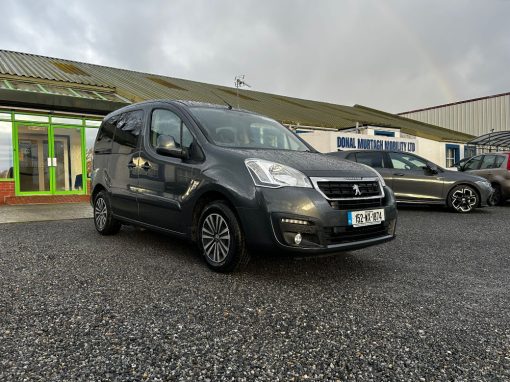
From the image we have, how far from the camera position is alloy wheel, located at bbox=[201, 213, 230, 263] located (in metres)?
3.77

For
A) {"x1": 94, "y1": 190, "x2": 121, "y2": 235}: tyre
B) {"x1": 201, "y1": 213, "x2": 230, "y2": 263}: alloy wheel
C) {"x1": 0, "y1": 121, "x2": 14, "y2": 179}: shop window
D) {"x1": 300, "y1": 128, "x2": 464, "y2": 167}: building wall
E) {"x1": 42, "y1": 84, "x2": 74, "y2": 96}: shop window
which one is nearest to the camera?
{"x1": 201, "y1": 213, "x2": 230, "y2": 263}: alloy wheel

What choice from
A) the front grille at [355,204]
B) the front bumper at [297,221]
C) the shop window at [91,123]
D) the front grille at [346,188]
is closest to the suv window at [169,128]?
the front bumper at [297,221]

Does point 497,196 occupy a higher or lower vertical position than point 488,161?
lower

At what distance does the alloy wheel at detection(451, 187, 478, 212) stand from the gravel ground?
4.78 m

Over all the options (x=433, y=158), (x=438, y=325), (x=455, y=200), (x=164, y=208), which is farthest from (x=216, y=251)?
(x=433, y=158)

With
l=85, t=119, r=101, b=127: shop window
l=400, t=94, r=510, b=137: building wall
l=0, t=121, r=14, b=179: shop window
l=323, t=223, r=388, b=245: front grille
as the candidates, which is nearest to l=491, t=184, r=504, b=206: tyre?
l=323, t=223, r=388, b=245: front grille

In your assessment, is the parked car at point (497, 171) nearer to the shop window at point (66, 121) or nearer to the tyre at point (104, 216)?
the tyre at point (104, 216)

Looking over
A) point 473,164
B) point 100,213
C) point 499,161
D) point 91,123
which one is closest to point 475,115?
point 473,164

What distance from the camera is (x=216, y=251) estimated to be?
12.7 ft

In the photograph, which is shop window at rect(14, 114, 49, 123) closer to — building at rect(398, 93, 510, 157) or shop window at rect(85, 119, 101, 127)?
shop window at rect(85, 119, 101, 127)

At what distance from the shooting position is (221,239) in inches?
150

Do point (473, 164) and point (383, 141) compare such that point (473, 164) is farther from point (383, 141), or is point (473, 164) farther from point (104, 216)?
point (104, 216)

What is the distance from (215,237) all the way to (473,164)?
10157 mm

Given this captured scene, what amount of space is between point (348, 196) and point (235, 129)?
155 centimetres
